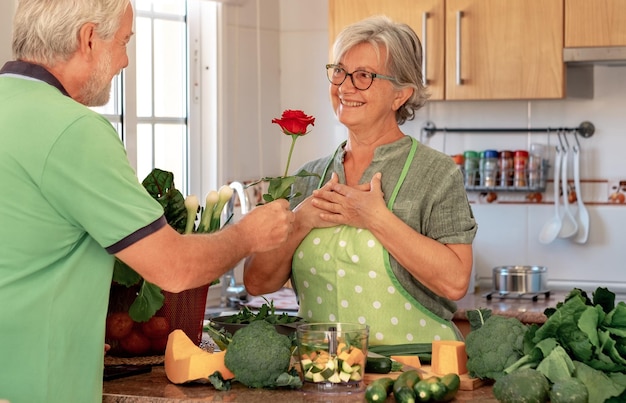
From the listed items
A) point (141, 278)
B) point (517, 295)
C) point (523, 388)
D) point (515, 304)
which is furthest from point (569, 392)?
point (517, 295)

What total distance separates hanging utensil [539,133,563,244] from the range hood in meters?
0.45

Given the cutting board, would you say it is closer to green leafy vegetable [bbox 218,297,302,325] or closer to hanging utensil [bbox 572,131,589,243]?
green leafy vegetable [bbox 218,297,302,325]

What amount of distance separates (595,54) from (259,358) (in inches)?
94.4

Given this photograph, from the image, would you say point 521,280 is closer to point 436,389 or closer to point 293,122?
point 293,122

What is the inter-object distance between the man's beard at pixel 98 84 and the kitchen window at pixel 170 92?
5.93 feet

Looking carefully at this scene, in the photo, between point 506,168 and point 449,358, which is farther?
point 506,168

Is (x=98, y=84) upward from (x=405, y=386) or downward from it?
upward

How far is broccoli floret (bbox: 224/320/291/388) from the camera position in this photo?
1.79 metres

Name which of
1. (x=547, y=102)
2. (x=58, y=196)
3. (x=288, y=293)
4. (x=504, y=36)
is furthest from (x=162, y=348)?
(x=547, y=102)

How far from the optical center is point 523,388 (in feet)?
5.43

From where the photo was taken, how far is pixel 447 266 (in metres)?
2.17

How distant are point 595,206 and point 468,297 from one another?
28.6 inches

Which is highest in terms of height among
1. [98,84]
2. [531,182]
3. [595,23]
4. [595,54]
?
[595,23]

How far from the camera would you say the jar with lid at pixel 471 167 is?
4133 mm
